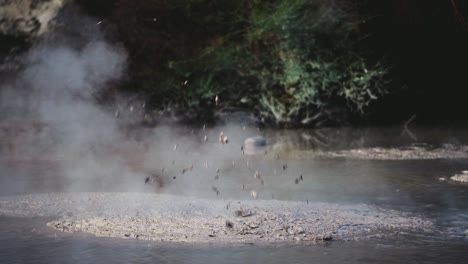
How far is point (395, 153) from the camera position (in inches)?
407

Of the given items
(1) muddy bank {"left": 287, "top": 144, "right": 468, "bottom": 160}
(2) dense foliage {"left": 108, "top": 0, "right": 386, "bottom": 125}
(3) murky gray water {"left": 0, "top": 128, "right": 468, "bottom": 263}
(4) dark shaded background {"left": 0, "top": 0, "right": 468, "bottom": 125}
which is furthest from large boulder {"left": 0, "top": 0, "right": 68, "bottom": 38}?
(1) muddy bank {"left": 287, "top": 144, "right": 468, "bottom": 160}

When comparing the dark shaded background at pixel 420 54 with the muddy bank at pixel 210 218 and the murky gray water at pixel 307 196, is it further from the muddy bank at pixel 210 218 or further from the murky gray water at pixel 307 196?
the muddy bank at pixel 210 218

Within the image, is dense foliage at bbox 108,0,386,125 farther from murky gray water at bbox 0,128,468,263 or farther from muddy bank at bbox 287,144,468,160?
muddy bank at bbox 287,144,468,160

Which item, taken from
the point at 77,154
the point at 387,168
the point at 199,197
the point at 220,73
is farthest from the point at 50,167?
the point at 220,73

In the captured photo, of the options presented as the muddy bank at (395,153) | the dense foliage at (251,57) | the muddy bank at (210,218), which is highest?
the dense foliage at (251,57)

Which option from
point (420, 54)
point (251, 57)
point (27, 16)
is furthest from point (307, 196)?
point (420, 54)

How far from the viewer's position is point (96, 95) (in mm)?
14125

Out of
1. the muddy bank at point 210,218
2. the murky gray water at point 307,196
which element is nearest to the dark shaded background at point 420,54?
the murky gray water at point 307,196

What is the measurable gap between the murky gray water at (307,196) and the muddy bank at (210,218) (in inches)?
8.5

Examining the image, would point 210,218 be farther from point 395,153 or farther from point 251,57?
point 251,57

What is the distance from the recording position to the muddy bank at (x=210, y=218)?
5.73 meters

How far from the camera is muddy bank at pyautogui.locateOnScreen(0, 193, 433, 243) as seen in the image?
18.8 ft

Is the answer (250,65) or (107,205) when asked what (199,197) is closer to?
(107,205)

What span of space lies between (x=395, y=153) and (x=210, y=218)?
15.4 feet
